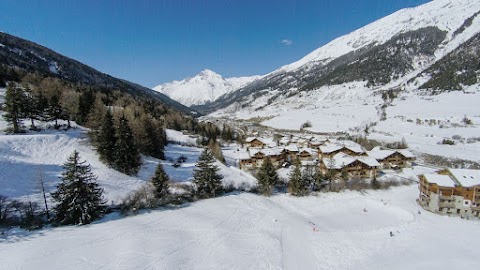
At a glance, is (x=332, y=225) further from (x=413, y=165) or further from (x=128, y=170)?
(x=413, y=165)

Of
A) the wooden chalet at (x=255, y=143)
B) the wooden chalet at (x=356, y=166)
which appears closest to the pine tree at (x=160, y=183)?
the wooden chalet at (x=356, y=166)

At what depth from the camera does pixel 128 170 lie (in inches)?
1820

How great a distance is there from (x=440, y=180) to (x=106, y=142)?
184ft

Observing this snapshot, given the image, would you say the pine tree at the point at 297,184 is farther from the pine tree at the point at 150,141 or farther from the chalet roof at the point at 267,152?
the pine tree at the point at 150,141

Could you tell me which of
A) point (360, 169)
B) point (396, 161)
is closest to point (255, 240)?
point (360, 169)

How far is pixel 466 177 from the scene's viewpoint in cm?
4378

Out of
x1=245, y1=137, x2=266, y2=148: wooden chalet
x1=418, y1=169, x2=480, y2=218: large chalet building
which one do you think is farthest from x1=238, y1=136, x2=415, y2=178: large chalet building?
x1=245, y1=137, x2=266, y2=148: wooden chalet

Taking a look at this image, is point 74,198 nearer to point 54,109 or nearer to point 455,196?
point 54,109

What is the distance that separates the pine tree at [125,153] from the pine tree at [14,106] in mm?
18818

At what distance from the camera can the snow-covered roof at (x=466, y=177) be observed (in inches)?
1652

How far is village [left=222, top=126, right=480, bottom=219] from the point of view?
42062 millimetres

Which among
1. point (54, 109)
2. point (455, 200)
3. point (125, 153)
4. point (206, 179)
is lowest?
point (455, 200)

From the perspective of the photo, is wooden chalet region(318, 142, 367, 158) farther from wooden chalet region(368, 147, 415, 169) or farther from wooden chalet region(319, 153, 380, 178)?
wooden chalet region(319, 153, 380, 178)

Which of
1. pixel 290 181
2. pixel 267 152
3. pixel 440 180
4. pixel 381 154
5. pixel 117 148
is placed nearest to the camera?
pixel 440 180
